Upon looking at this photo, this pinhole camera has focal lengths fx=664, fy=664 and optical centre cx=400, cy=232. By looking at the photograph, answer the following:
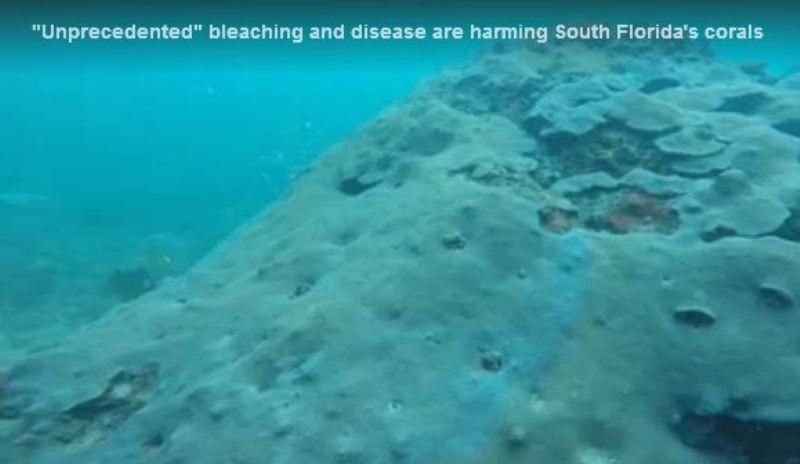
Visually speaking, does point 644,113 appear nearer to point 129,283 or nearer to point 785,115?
point 785,115

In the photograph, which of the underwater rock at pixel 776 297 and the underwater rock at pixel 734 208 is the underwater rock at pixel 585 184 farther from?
the underwater rock at pixel 776 297

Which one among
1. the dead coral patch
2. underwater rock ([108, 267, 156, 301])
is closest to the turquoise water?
underwater rock ([108, 267, 156, 301])

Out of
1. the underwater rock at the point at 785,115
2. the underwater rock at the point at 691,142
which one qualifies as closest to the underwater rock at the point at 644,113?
the underwater rock at the point at 691,142

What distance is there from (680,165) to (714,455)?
139 inches

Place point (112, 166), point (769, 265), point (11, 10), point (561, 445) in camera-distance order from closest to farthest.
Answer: point (561, 445)
point (769, 265)
point (11, 10)
point (112, 166)

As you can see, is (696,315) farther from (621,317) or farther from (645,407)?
(645,407)

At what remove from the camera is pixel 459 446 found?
12.9ft

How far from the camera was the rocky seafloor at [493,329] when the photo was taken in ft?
13.4

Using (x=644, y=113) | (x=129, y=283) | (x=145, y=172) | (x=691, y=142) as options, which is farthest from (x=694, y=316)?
(x=145, y=172)

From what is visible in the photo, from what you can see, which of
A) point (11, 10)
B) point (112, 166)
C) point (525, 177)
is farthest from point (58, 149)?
point (525, 177)

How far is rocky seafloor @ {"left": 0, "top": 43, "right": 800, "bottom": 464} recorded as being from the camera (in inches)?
161

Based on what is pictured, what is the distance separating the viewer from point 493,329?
15.3ft

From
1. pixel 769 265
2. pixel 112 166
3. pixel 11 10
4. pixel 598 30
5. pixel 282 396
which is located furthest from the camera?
pixel 112 166

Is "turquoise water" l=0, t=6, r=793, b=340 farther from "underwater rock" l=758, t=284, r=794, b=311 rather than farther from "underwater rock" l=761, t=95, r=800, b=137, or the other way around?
"underwater rock" l=758, t=284, r=794, b=311
